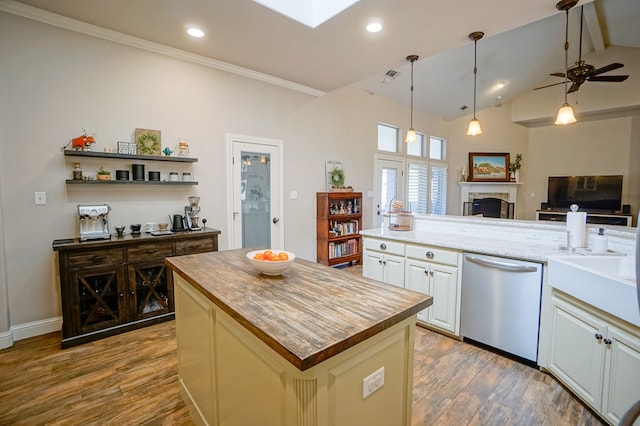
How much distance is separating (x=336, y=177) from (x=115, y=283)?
3480mm

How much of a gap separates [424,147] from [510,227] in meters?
4.91

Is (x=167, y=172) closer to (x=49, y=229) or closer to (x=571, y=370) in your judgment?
(x=49, y=229)

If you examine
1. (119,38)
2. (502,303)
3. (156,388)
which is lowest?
(156,388)

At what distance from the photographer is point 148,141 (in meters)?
3.20

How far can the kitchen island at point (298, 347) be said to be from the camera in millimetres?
901

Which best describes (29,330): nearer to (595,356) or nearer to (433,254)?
(433,254)

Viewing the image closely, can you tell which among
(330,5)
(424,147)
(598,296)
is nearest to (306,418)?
(598,296)

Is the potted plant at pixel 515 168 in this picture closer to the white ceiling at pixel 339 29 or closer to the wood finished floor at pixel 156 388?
the white ceiling at pixel 339 29

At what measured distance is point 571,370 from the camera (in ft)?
6.31

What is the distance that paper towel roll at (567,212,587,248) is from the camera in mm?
2273

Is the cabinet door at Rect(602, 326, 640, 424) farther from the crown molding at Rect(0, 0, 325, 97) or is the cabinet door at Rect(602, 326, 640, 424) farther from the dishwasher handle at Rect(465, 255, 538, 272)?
the crown molding at Rect(0, 0, 325, 97)

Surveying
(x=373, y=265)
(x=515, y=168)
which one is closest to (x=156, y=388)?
(x=373, y=265)

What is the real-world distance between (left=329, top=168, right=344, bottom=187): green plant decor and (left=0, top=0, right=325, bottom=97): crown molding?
65.2 inches

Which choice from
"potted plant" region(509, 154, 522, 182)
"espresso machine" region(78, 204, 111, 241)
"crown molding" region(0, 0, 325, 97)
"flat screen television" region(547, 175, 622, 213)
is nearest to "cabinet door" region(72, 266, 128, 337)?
"espresso machine" region(78, 204, 111, 241)
